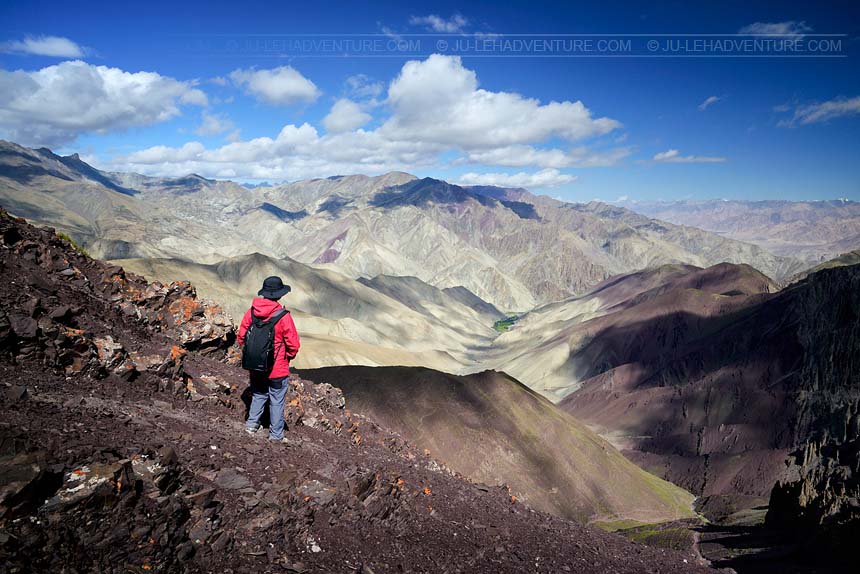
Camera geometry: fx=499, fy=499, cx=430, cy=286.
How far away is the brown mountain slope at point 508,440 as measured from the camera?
167 ft

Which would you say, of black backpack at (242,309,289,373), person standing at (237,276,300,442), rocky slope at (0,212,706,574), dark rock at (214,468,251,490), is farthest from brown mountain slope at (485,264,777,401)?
dark rock at (214,468,251,490)

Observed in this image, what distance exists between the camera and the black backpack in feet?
35.1

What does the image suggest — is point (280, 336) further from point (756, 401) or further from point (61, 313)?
point (756, 401)

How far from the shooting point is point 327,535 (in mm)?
8883

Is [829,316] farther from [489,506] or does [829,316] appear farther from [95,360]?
[95,360]

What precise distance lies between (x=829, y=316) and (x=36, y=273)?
10500 centimetres

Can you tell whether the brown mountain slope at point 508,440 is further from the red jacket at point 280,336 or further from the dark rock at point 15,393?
the dark rock at point 15,393

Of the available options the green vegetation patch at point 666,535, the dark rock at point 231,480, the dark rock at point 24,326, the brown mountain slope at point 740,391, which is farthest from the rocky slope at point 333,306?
the dark rock at point 231,480

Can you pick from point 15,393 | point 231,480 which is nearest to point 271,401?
point 231,480

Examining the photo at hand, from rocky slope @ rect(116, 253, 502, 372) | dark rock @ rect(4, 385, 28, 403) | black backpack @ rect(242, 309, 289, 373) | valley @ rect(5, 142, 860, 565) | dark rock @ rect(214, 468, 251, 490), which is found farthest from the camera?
rocky slope @ rect(116, 253, 502, 372)

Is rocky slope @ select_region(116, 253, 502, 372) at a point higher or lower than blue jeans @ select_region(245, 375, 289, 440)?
lower

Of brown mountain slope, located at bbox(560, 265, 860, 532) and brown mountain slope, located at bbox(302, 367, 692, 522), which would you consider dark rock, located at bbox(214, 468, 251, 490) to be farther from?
brown mountain slope, located at bbox(560, 265, 860, 532)

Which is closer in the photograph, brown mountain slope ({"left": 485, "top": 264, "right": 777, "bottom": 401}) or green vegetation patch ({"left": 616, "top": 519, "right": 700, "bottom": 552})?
green vegetation patch ({"left": 616, "top": 519, "right": 700, "bottom": 552})

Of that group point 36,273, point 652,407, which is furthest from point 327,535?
point 652,407
